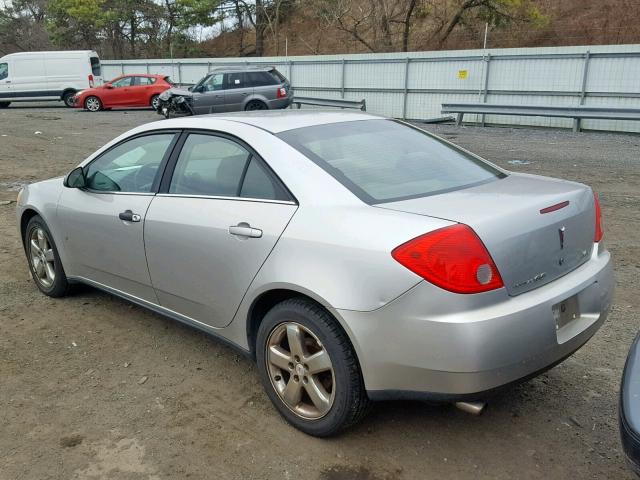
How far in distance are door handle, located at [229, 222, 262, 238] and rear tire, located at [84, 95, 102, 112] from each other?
79.3 feet

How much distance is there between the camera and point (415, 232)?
8.05ft

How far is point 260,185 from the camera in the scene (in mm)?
3076

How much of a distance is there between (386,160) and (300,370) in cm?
120

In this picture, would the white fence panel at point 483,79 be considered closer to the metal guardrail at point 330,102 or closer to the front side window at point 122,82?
the metal guardrail at point 330,102

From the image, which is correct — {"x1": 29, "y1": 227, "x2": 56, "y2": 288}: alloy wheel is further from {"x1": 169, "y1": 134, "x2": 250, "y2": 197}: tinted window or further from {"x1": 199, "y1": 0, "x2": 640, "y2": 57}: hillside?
{"x1": 199, "y1": 0, "x2": 640, "y2": 57}: hillside

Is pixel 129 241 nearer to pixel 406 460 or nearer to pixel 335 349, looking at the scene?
pixel 335 349

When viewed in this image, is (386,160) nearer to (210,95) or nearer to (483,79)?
(483,79)

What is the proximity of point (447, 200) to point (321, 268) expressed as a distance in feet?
2.25

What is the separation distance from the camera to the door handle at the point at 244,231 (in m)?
2.92

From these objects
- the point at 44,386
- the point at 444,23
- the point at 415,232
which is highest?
the point at 444,23

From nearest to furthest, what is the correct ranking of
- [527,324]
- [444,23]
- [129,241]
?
[527,324]
[129,241]
[444,23]

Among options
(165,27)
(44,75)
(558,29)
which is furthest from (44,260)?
(165,27)

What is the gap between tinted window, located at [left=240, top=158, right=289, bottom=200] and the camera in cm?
297

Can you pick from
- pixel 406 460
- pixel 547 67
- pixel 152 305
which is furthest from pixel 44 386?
pixel 547 67
